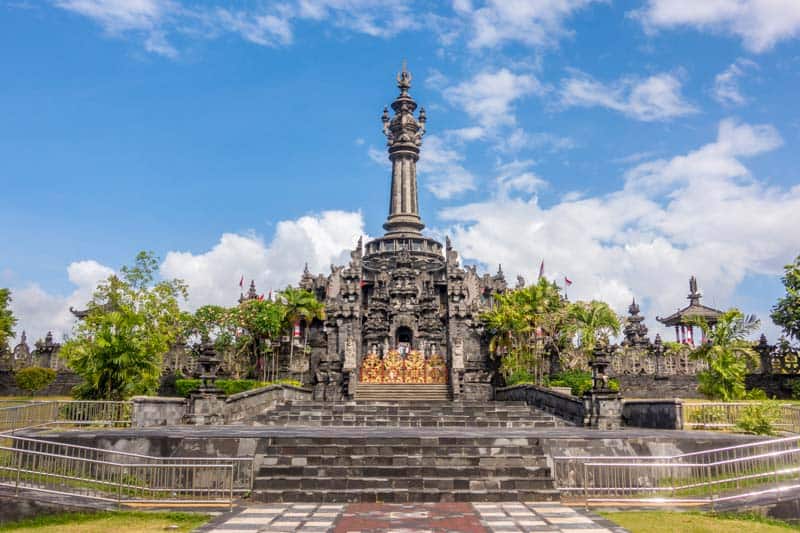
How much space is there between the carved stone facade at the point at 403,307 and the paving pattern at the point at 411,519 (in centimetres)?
2197

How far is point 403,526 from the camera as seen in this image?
35.8 ft

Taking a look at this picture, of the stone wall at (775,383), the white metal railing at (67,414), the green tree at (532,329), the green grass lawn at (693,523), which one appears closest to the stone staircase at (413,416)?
the white metal railing at (67,414)

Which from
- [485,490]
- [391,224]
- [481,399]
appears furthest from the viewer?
[391,224]

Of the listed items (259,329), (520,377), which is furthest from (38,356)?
(520,377)

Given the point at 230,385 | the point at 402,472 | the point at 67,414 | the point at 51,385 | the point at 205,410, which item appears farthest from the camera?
the point at 51,385

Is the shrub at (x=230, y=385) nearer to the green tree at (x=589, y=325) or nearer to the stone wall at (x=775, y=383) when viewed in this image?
the green tree at (x=589, y=325)

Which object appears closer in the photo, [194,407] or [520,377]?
[194,407]

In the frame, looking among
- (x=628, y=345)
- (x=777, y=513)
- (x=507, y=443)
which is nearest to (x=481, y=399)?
(x=628, y=345)

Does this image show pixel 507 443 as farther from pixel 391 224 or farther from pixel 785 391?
pixel 391 224

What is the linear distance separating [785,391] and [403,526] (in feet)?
112

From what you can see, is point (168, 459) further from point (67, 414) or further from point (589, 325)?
point (589, 325)

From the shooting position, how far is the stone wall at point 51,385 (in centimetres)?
4094

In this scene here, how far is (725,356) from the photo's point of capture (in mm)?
24375

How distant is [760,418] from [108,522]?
1789cm
